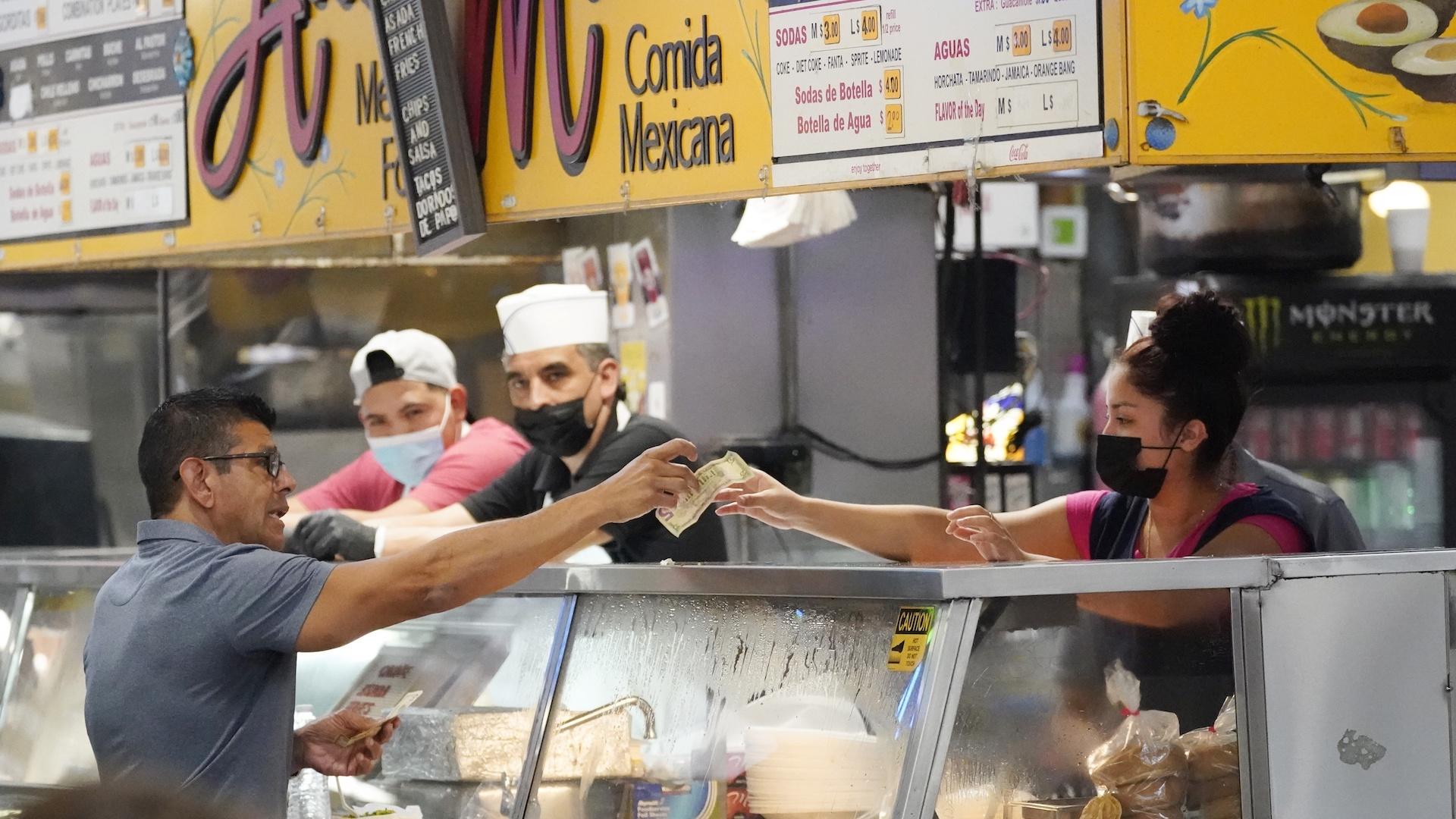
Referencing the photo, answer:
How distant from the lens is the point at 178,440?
9.10 feet

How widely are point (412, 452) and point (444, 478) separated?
425 mm

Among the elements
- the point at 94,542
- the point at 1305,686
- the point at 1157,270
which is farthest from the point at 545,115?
the point at 94,542

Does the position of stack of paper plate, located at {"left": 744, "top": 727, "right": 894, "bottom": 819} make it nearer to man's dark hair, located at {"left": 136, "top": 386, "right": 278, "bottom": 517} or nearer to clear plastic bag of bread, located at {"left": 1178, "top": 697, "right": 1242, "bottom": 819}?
clear plastic bag of bread, located at {"left": 1178, "top": 697, "right": 1242, "bottom": 819}

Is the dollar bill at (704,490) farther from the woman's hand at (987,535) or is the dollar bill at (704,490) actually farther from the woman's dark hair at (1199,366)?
the woman's dark hair at (1199,366)

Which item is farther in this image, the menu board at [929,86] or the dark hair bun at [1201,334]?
the dark hair bun at [1201,334]

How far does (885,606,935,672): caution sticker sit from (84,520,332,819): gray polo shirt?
92 cm

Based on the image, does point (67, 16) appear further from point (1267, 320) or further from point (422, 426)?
point (1267, 320)

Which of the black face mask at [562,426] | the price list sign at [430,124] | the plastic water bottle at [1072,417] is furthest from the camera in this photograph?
the plastic water bottle at [1072,417]

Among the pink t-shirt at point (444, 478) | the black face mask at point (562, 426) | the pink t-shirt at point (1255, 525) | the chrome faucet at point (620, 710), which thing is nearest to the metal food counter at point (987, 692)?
the chrome faucet at point (620, 710)

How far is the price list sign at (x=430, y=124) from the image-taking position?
149 inches

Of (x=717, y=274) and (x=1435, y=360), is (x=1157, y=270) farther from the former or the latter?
(x=717, y=274)

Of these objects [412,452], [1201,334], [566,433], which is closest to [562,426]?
[566,433]

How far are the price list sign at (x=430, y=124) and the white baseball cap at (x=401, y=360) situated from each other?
1.44 meters

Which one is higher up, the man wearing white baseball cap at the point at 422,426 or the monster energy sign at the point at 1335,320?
the monster energy sign at the point at 1335,320
